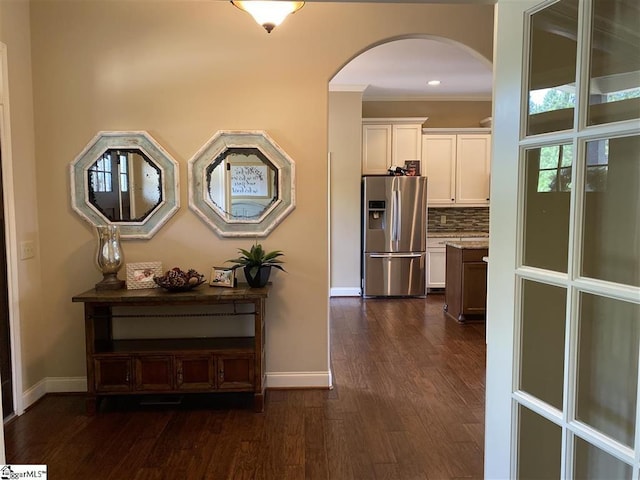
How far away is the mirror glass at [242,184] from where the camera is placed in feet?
9.86

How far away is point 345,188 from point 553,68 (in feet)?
15.9

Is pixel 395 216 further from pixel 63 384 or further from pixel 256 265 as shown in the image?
pixel 63 384

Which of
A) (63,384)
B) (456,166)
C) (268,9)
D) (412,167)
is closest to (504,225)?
(268,9)

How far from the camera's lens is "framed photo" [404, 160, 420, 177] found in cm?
617

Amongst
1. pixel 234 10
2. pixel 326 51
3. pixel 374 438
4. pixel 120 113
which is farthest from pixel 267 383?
pixel 234 10

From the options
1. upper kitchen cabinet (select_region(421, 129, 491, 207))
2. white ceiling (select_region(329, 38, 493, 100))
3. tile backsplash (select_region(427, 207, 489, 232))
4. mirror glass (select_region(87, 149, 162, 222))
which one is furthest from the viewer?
tile backsplash (select_region(427, 207, 489, 232))

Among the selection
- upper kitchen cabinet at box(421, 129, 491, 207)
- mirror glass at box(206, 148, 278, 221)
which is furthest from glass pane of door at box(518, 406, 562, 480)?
upper kitchen cabinet at box(421, 129, 491, 207)

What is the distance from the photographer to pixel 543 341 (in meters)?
1.25

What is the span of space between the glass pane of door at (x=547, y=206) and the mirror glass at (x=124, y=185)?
8.09 ft

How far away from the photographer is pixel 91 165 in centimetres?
297

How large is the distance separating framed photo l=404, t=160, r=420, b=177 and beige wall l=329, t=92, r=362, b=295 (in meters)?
0.72

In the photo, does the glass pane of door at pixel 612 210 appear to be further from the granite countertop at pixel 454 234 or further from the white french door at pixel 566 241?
the granite countertop at pixel 454 234

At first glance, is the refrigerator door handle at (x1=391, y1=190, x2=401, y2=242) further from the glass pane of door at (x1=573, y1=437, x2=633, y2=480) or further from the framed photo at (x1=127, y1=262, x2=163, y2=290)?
the glass pane of door at (x1=573, y1=437, x2=633, y2=480)

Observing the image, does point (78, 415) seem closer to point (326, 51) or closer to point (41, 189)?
point (41, 189)
